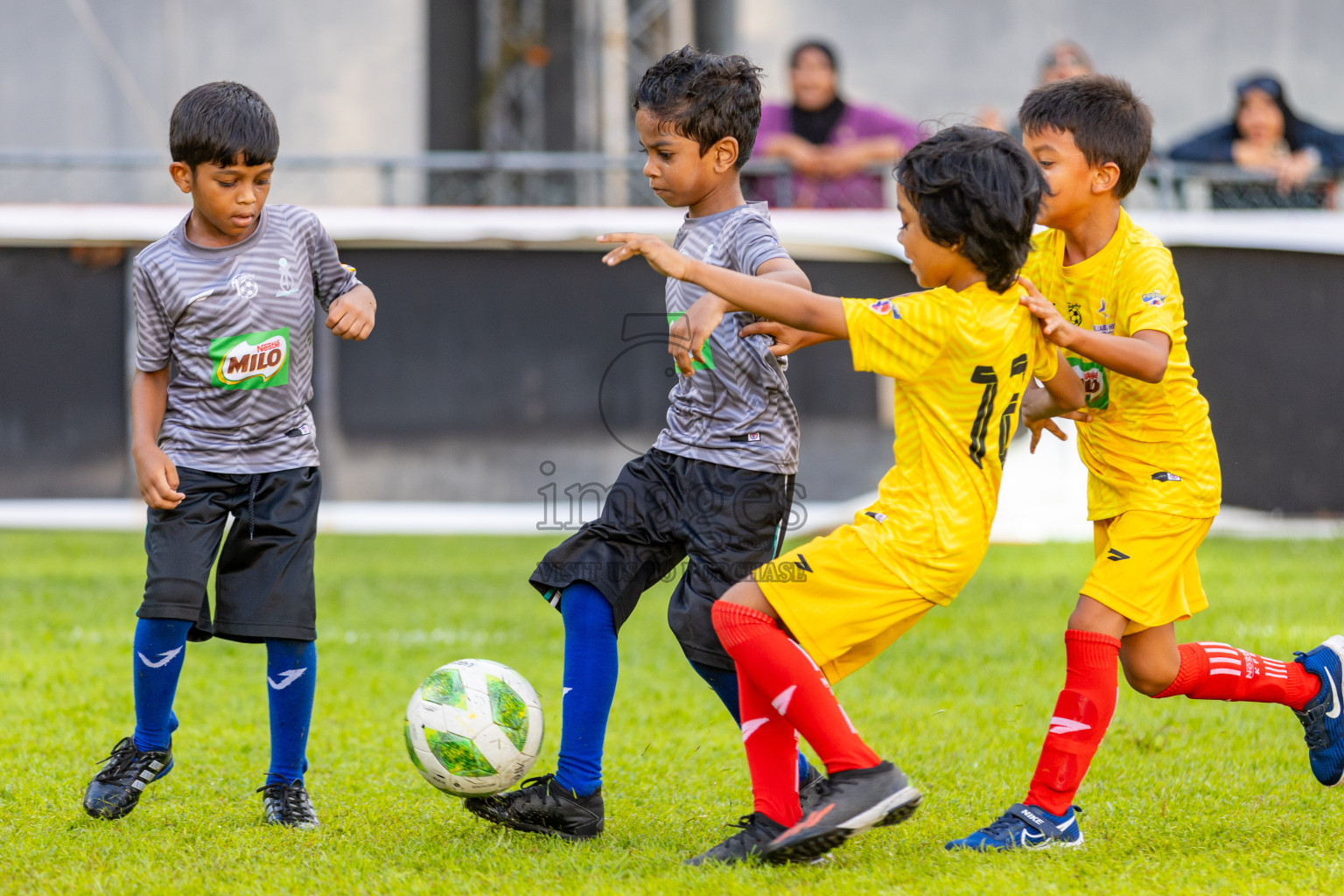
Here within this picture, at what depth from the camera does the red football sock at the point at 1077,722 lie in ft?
10.6

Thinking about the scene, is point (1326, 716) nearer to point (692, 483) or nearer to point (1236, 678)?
point (1236, 678)

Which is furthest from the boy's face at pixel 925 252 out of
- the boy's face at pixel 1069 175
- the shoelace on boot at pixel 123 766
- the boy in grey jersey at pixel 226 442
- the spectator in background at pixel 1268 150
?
the spectator in background at pixel 1268 150

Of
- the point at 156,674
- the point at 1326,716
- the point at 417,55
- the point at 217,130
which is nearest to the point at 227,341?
the point at 217,130

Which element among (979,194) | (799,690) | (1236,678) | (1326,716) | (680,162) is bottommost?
(1326,716)

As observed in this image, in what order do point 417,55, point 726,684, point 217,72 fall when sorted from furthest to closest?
1. point 417,55
2. point 217,72
3. point 726,684

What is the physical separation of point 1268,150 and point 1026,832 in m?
8.62

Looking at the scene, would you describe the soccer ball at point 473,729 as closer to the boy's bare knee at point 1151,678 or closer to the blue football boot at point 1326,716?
the boy's bare knee at point 1151,678

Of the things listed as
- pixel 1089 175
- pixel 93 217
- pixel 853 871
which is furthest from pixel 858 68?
pixel 853 871

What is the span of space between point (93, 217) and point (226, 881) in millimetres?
7866

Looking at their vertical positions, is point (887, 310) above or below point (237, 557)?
above

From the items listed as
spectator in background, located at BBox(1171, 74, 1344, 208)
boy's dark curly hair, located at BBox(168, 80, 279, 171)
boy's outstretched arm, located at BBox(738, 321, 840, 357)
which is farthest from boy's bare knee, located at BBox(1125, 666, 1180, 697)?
spectator in background, located at BBox(1171, 74, 1344, 208)

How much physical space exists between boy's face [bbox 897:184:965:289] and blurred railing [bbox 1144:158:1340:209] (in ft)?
25.6

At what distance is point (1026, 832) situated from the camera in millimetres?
3193

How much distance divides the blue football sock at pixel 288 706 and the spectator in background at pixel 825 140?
7051 mm
